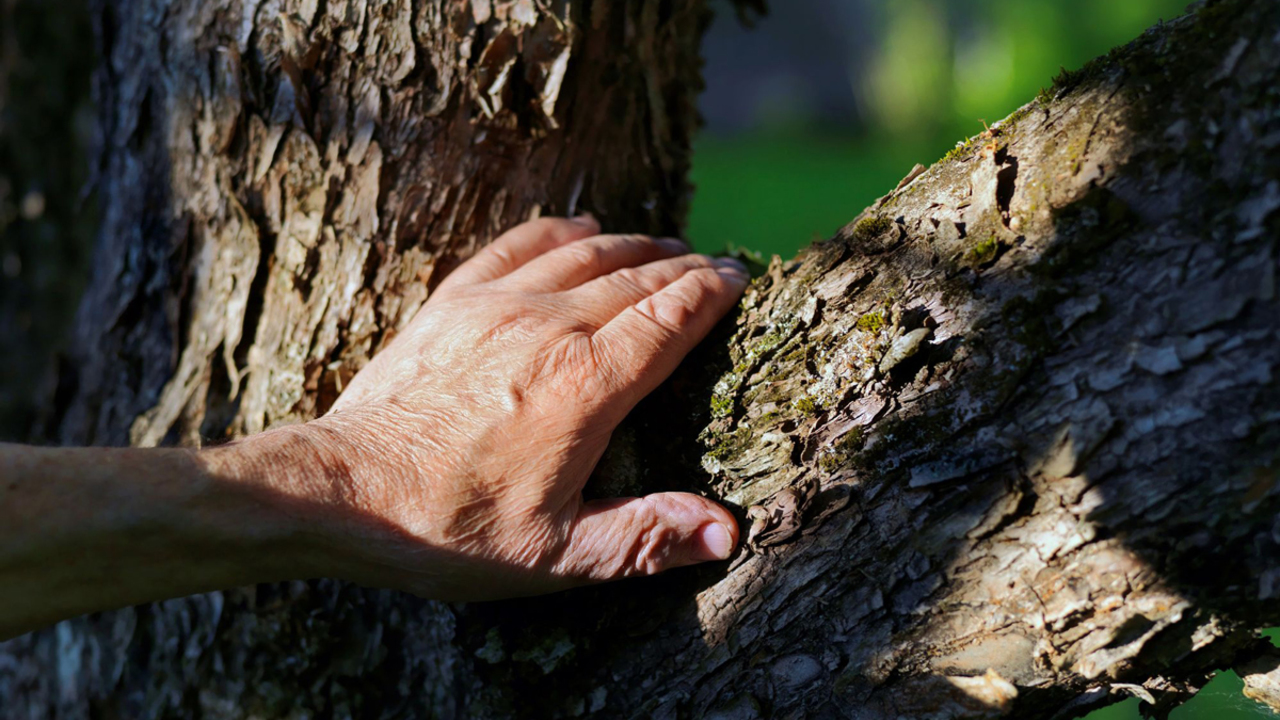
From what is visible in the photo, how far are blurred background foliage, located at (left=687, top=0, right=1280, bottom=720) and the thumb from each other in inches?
148

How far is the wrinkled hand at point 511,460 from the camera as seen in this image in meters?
1.58

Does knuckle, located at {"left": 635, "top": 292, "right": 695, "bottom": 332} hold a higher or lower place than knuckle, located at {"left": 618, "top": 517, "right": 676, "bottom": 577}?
higher

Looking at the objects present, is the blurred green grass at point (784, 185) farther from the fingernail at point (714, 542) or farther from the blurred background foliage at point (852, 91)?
the fingernail at point (714, 542)

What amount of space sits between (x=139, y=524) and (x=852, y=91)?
13.8 metres

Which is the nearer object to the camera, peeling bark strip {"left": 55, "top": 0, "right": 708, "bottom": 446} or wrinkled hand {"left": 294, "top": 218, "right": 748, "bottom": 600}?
wrinkled hand {"left": 294, "top": 218, "right": 748, "bottom": 600}

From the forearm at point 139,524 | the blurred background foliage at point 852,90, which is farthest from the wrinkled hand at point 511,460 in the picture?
the blurred background foliage at point 852,90

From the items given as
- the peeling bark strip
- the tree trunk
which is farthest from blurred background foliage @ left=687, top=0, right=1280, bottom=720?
the peeling bark strip

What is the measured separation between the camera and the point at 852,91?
1362cm

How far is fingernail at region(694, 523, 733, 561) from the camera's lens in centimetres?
163

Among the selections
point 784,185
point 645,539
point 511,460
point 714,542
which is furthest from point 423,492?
point 784,185

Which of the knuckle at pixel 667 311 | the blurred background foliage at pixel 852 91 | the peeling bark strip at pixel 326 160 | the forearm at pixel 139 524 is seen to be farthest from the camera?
the blurred background foliage at pixel 852 91

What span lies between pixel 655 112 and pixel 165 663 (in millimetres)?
2018

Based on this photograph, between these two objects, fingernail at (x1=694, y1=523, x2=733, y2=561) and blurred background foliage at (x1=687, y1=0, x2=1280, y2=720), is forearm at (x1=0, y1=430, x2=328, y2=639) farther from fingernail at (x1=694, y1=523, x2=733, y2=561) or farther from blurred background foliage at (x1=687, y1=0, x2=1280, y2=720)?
blurred background foliage at (x1=687, y1=0, x2=1280, y2=720)

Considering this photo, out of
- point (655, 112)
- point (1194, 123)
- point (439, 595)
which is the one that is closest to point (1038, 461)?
point (1194, 123)
